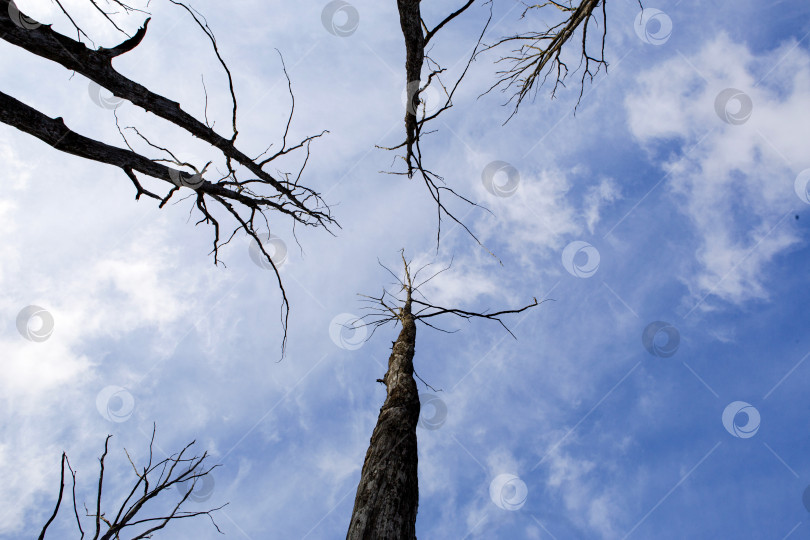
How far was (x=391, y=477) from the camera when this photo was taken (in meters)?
2.16

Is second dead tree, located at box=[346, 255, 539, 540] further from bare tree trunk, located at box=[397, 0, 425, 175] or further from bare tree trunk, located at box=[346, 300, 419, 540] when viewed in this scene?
bare tree trunk, located at box=[397, 0, 425, 175]

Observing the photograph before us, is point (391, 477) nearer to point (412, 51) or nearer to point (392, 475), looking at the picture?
point (392, 475)

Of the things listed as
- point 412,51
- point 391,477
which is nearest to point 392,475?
point 391,477

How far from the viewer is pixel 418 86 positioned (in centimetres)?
222

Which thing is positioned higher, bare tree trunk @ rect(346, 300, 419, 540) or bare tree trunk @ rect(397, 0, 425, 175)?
bare tree trunk @ rect(397, 0, 425, 175)

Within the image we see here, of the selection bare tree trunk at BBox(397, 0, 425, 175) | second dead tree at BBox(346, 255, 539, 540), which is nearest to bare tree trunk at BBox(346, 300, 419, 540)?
second dead tree at BBox(346, 255, 539, 540)

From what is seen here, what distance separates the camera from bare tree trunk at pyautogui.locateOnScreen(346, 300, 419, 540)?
192 cm

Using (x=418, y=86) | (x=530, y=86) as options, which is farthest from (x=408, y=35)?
(x=530, y=86)

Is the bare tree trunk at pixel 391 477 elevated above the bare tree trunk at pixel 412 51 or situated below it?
below

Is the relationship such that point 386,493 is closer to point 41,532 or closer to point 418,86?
point 41,532

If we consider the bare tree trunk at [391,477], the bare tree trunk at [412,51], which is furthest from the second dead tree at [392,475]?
the bare tree trunk at [412,51]

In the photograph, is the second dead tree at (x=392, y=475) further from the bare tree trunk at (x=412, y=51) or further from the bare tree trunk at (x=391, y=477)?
the bare tree trunk at (x=412, y=51)

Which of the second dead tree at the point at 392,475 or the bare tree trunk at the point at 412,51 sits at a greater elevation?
the bare tree trunk at the point at 412,51

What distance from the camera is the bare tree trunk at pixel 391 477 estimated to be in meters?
1.92
